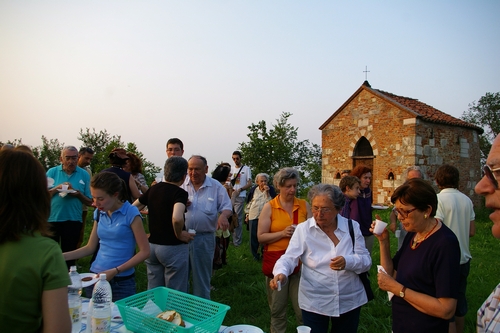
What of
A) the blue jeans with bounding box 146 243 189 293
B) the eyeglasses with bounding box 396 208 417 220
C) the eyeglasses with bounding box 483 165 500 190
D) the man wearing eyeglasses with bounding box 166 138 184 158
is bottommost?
the blue jeans with bounding box 146 243 189 293

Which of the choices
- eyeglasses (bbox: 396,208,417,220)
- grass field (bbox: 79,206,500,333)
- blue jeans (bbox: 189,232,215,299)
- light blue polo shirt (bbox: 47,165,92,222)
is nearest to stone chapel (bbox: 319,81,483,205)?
grass field (bbox: 79,206,500,333)

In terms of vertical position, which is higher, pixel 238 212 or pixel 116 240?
pixel 116 240

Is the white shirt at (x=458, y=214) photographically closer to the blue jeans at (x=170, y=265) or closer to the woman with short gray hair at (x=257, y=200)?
the blue jeans at (x=170, y=265)

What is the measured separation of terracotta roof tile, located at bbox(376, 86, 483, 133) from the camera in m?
14.7

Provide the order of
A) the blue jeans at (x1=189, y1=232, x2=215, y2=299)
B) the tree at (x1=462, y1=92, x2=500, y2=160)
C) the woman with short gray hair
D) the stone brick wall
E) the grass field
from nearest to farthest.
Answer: the blue jeans at (x1=189, y1=232, x2=215, y2=299) → the grass field → the woman with short gray hair → the stone brick wall → the tree at (x1=462, y1=92, x2=500, y2=160)

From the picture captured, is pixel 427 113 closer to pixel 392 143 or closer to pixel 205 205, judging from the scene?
pixel 392 143

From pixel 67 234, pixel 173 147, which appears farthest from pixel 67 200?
pixel 173 147

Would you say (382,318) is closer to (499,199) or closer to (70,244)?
(499,199)

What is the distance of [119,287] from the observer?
3303 mm

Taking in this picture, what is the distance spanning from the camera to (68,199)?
5.39 metres

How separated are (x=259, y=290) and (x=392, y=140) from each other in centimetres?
1121

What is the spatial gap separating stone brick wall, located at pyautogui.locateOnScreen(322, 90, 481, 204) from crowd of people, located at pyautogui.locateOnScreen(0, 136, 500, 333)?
397 inches

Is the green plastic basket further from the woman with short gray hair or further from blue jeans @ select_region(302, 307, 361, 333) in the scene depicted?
the woman with short gray hair

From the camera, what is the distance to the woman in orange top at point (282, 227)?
12.2ft
